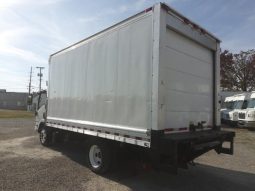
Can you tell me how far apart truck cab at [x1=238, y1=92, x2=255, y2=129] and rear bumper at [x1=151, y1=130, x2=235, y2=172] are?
1568 cm

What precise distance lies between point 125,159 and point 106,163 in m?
0.49

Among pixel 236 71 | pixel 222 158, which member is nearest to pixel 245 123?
pixel 222 158

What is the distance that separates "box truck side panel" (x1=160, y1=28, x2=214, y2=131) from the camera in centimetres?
623

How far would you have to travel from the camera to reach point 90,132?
300 inches

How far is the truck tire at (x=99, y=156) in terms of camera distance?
7.04 meters

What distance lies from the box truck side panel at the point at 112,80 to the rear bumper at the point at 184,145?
20.9 inches

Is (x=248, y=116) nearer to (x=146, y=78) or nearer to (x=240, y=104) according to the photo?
(x=240, y=104)

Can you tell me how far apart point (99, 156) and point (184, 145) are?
2.63m

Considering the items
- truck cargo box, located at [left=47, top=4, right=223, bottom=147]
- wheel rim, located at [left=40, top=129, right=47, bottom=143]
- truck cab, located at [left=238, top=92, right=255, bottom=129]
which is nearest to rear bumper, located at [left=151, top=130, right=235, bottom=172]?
truck cargo box, located at [left=47, top=4, right=223, bottom=147]

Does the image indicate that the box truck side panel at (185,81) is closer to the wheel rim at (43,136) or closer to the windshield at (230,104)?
the wheel rim at (43,136)

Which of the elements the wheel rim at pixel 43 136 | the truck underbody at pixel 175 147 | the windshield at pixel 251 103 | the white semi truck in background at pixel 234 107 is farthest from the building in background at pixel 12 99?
the truck underbody at pixel 175 147

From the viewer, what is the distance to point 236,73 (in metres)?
41.8

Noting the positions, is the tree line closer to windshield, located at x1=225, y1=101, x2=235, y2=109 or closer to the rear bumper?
windshield, located at x1=225, y1=101, x2=235, y2=109

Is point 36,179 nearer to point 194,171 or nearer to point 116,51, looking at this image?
A: point 116,51
